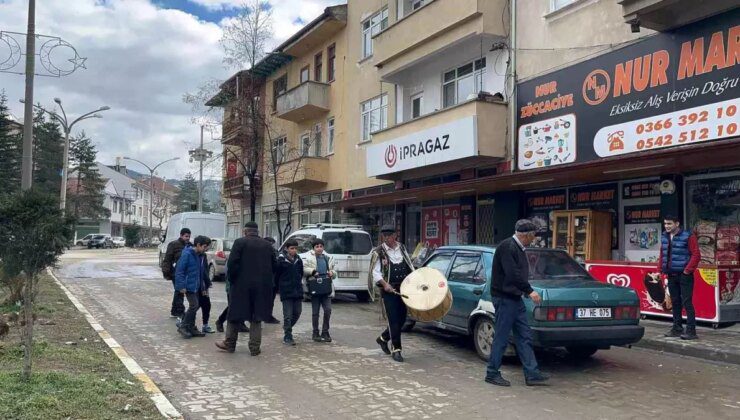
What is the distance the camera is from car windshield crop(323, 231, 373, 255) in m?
15.1

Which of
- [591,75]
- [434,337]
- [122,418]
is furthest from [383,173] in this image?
[122,418]

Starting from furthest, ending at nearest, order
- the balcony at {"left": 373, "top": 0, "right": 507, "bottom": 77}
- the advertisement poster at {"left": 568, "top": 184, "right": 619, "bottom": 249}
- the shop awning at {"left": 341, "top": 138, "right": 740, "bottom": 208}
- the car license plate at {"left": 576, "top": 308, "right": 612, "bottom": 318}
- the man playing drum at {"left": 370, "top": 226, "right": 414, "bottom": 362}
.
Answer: the balcony at {"left": 373, "top": 0, "right": 507, "bottom": 77}
the advertisement poster at {"left": 568, "top": 184, "right": 619, "bottom": 249}
the shop awning at {"left": 341, "top": 138, "right": 740, "bottom": 208}
the man playing drum at {"left": 370, "top": 226, "right": 414, "bottom": 362}
the car license plate at {"left": 576, "top": 308, "right": 612, "bottom": 318}

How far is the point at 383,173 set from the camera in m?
19.9

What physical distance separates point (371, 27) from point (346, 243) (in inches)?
445

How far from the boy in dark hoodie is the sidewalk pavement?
5.31 meters

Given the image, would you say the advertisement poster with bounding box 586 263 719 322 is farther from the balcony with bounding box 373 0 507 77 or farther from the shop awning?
the balcony with bounding box 373 0 507 77

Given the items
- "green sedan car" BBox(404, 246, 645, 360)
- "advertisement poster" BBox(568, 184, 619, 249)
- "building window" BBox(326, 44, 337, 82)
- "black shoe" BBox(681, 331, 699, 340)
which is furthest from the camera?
"building window" BBox(326, 44, 337, 82)

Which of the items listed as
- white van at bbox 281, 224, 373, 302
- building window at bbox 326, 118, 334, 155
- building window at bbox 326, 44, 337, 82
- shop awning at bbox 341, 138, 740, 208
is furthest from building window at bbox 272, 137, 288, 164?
white van at bbox 281, 224, 373, 302

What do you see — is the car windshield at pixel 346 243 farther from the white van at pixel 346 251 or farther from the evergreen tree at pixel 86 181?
the evergreen tree at pixel 86 181

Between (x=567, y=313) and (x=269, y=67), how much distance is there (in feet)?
87.0

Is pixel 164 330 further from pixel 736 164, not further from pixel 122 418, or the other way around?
pixel 736 164

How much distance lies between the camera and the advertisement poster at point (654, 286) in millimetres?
10219

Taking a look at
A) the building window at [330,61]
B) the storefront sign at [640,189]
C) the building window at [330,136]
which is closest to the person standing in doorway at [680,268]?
the storefront sign at [640,189]

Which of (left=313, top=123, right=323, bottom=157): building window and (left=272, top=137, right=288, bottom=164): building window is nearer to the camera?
(left=313, top=123, right=323, bottom=157): building window
